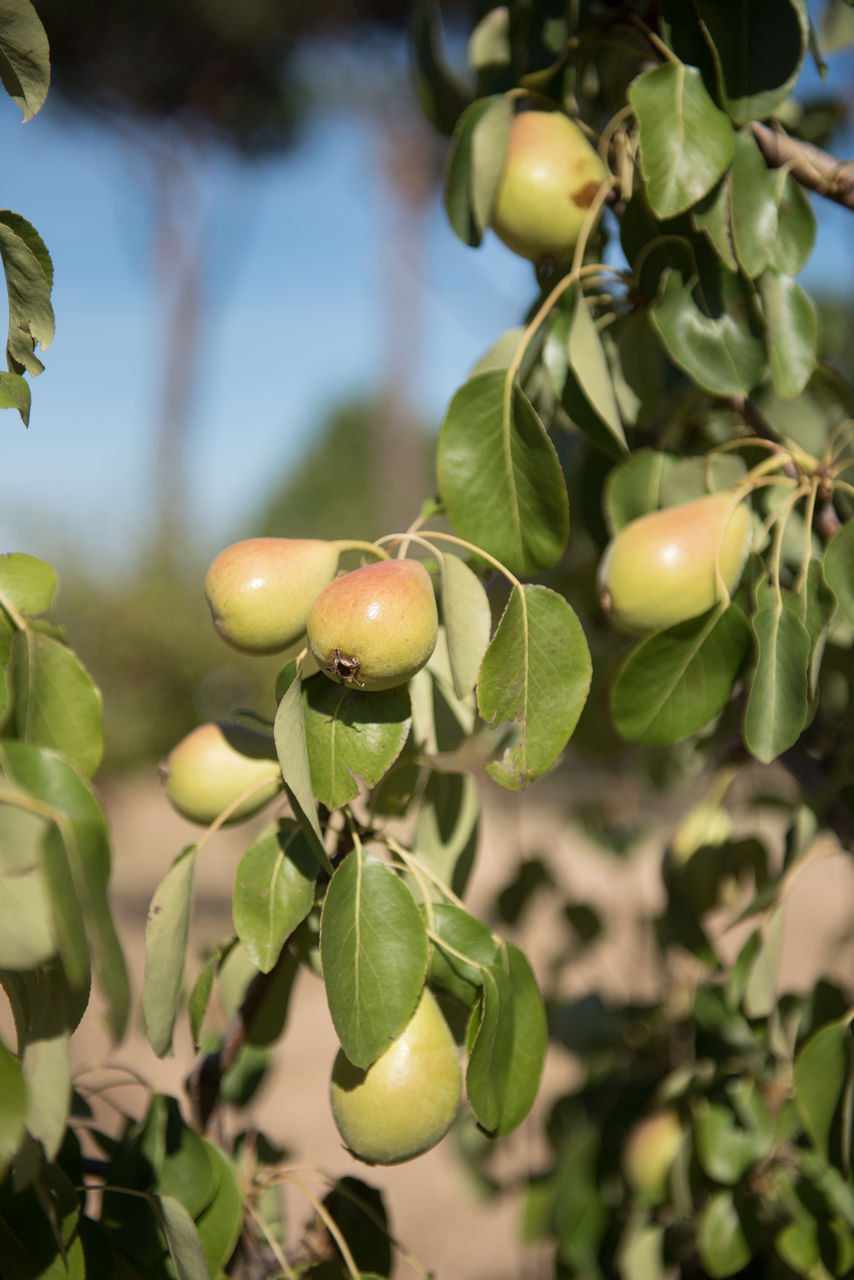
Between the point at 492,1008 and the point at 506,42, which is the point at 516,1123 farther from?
the point at 506,42

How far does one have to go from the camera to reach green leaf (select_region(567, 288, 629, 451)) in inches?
22.3

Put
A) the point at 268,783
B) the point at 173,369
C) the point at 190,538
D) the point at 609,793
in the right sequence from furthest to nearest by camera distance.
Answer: the point at 173,369 < the point at 190,538 < the point at 609,793 < the point at 268,783

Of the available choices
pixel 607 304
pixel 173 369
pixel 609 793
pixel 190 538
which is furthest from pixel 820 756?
pixel 173 369

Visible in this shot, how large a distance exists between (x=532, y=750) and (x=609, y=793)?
118cm

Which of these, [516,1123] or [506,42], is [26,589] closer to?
[516,1123]

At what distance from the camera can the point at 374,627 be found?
430mm

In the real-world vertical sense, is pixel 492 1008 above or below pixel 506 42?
below

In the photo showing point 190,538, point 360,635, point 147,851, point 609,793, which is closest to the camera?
point 360,635

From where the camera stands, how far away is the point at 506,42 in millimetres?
719

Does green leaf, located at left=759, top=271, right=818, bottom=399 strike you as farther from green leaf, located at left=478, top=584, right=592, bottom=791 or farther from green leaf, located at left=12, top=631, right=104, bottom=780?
green leaf, located at left=12, top=631, right=104, bottom=780

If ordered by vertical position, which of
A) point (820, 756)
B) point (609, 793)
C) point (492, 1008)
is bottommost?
point (609, 793)

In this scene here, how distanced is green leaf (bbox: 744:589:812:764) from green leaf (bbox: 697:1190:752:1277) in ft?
1.41

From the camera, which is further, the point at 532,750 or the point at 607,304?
the point at 607,304

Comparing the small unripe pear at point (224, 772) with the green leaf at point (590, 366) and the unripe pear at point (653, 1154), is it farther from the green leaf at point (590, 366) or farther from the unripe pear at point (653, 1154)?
the unripe pear at point (653, 1154)
